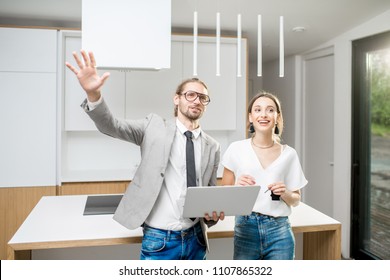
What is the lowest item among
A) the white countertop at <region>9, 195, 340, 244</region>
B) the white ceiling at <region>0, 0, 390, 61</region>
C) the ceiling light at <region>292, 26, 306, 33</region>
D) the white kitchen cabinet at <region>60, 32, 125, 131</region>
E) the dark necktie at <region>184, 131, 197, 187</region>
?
the white countertop at <region>9, 195, 340, 244</region>

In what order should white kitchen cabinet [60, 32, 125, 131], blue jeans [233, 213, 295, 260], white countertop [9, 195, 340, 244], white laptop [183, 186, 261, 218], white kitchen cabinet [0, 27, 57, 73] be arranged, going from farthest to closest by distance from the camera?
white kitchen cabinet [60, 32, 125, 131] < white kitchen cabinet [0, 27, 57, 73] < white countertop [9, 195, 340, 244] < blue jeans [233, 213, 295, 260] < white laptop [183, 186, 261, 218]

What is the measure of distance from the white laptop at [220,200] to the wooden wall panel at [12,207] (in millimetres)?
2103

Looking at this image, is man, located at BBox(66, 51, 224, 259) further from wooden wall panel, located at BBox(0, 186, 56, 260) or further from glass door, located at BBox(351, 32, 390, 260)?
glass door, located at BBox(351, 32, 390, 260)

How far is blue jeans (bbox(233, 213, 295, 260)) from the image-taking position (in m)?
1.61

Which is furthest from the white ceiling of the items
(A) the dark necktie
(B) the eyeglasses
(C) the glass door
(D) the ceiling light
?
(A) the dark necktie

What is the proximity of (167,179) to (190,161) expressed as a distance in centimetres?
13

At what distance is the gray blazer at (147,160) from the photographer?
1.61 m

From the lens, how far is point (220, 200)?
1.50 meters

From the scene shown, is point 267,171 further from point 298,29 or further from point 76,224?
point 298,29

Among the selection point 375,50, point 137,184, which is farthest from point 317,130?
point 137,184

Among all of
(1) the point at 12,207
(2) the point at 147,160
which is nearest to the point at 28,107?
(1) the point at 12,207

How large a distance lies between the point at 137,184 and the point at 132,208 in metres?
0.10

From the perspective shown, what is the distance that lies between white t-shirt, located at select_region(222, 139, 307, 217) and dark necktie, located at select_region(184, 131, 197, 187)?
→ 0.55 ft

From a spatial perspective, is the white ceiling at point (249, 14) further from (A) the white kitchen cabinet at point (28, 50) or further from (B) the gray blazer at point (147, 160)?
(B) the gray blazer at point (147, 160)
